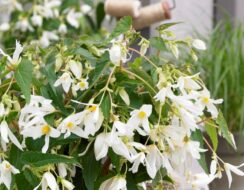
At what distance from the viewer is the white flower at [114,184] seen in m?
0.66

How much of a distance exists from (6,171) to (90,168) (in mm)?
108

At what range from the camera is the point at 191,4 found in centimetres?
163

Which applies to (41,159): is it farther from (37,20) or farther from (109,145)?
(37,20)

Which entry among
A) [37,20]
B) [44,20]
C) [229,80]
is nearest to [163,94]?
[229,80]

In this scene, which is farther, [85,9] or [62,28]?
[85,9]

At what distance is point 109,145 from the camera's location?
0.63m

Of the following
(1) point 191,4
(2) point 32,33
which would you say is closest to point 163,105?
(1) point 191,4

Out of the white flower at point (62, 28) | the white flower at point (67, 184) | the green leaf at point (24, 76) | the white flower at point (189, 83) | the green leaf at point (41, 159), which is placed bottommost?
the white flower at point (62, 28)

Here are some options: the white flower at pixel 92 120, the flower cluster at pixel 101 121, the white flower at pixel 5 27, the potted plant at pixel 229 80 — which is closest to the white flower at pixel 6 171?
the flower cluster at pixel 101 121

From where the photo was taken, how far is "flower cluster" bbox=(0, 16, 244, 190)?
25.4 inches

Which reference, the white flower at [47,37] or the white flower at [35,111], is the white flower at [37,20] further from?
the white flower at [35,111]

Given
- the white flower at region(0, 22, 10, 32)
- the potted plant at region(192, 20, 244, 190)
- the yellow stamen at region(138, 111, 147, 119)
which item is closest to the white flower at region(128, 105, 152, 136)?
the yellow stamen at region(138, 111, 147, 119)

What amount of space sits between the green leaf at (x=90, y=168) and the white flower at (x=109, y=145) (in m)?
0.05

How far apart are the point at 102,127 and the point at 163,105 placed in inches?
3.3
